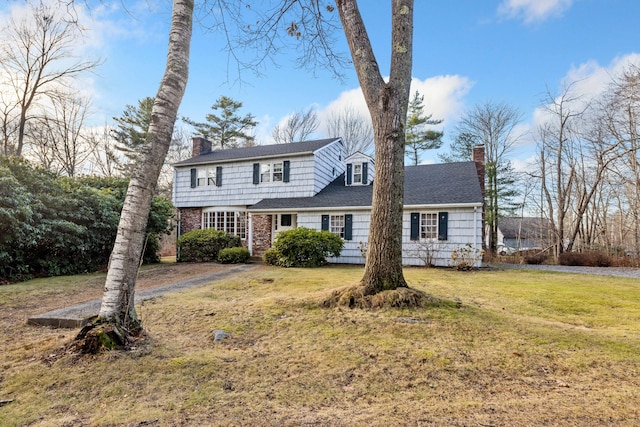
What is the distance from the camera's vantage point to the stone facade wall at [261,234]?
15570mm

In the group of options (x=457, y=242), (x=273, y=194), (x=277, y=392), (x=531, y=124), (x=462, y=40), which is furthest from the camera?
(x=531, y=124)

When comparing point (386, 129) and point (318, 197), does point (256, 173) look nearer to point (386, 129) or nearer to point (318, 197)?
point (318, 197)

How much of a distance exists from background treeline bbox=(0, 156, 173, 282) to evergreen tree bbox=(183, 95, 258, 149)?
1621 centimetres

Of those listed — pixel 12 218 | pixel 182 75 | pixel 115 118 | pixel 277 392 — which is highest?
pixel 115 118

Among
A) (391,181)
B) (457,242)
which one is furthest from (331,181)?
(391,181)

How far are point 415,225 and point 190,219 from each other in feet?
39.4

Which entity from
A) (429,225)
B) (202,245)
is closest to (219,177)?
(202,245)

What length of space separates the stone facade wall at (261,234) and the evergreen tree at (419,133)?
47.6ft

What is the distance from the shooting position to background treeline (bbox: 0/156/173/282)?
836cm

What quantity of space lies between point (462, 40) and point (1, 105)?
22.9 metres

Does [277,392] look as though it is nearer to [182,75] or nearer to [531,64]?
[182,75]

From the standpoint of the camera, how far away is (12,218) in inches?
320

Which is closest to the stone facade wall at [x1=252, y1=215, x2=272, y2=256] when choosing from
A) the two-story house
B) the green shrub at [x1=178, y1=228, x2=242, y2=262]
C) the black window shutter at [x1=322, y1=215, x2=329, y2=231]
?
the two-story house

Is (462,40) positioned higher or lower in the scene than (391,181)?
higher
